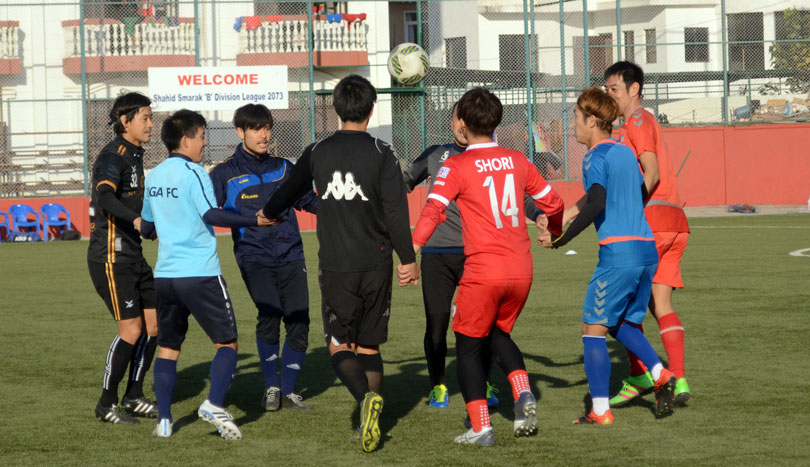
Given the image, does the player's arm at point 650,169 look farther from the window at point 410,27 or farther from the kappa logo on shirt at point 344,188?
the window at point 410,27

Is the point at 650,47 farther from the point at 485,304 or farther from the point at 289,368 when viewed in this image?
the point at 485,304

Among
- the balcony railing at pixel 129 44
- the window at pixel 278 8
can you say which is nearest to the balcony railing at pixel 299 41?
the window at pixel 278 8

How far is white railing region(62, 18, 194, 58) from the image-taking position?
3033 centimetres

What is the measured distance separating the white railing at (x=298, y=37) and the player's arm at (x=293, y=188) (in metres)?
25.5

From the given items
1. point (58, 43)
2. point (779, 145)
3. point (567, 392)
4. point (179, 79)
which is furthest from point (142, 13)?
point (567, 392)

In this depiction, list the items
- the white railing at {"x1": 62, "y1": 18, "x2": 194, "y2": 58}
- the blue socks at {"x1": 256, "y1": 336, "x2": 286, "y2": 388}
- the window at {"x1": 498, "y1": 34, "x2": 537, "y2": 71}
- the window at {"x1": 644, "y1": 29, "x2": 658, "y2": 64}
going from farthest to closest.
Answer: the window at {"x1": 644, "y1": 29, "x2": 658, "y2": 64} → the window at {"x1": 498, "y1": 34, "x2": 537, "y2": 71} → the white railing at {"x1": 62, "y1": 18, "x2": 194, "y2": 58} → the blue socks at {"x1": 256, "y1": 336, "x2": 286, "y2": 388}

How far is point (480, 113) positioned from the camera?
18.6 ft

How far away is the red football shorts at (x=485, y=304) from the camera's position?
559cm

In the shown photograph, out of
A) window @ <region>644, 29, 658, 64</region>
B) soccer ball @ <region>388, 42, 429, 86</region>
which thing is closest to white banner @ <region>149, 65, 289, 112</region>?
soccer ball @ <region>388, 42, 429, 86</region>

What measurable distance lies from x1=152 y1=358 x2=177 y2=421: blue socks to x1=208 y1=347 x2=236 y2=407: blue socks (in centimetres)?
27

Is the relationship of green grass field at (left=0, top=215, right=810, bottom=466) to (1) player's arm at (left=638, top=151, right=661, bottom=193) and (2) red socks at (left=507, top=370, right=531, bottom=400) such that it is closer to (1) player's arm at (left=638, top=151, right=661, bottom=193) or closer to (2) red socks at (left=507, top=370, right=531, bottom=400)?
(2) red socks at (left=507, top=370, right=531, bottom=400)

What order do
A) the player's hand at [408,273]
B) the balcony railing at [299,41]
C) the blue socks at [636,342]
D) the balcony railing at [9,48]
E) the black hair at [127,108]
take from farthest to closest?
the balcony railing at [299,41] → the balcony railing at [9,48] → the black hair at [127,108] → the blue socks at [636,342] → the player's hand at [408,273]

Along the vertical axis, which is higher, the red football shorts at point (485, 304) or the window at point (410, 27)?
the window at point (410, 27)

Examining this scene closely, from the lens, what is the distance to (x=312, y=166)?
577 centimetres
